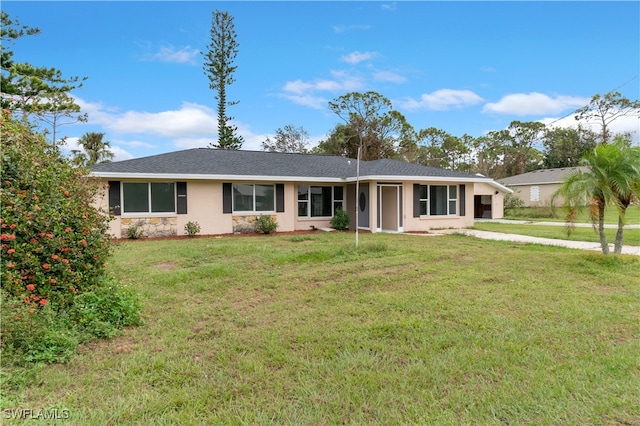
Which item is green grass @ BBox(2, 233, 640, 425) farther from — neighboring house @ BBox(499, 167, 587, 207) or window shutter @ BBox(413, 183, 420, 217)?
neighboring house @ BBox(499, 167, 587, 207)

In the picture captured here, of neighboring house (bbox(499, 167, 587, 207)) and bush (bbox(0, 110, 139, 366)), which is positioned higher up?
neighboring house (bbox(499, 167, 587, 207))

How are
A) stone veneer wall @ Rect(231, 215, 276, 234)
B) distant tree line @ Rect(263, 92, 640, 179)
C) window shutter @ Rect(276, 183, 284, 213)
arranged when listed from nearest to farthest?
stone veneer wall @ Rect(231, 215, 276, 234)
window shutter @ Rect(276, 183, 284, 213)
distant tree line @ Rect(263, 92, 640, 179)

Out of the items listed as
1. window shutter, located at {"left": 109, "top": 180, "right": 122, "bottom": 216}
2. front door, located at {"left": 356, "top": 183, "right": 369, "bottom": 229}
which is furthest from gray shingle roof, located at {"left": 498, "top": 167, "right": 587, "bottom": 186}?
window shutter, located at {"left": 109, "top": 180, "right": 122, "bottom": 216}

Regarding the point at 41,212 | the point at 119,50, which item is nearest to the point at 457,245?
the point at 41,212

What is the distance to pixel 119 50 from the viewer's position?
12398 millimetres

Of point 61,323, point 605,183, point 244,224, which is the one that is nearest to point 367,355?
point 61,323

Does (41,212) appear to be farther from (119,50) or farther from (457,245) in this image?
(119,50)

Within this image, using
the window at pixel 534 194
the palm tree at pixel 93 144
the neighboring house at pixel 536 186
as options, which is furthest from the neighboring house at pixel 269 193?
the window at pixel 534 194

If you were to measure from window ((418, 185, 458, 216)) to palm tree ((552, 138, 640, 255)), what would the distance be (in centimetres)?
852

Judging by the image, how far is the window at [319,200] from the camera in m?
16.3

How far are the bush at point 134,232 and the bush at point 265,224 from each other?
4.32m

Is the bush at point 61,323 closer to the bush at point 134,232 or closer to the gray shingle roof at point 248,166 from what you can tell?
the bush at point 134,232

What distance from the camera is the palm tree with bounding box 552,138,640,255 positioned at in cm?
683

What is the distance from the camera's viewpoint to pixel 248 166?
51.7ft
